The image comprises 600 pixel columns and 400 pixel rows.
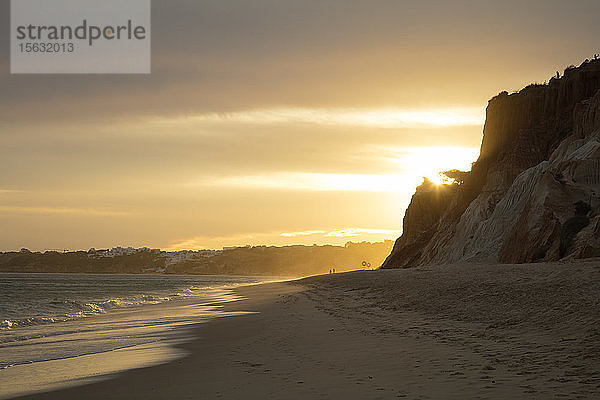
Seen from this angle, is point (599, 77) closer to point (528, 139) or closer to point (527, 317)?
point (528, 139)

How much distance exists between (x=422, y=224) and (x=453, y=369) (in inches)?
2596

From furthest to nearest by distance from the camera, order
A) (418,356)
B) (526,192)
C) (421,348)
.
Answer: (526,192), (421,348), (418,356)

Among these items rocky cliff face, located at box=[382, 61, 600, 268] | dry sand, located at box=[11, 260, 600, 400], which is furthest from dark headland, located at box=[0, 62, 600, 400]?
rocky cliff face, located at box=[382, 61, 600, 268]

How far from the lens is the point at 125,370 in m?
10.7

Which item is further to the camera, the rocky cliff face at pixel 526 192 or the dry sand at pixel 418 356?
the rocky cliff face at pixel 526 192

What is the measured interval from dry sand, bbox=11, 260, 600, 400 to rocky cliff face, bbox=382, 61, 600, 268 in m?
15.6

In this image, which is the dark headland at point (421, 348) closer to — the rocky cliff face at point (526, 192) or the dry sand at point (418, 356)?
the dry sand at point (418, 356)

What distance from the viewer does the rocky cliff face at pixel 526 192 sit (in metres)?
33.3

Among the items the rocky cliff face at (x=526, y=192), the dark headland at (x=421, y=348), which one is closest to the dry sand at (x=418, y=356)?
the dark headland at (x=421, y=348)

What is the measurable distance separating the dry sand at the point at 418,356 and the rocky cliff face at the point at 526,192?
15.6 metres

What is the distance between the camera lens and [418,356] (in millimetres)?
9844

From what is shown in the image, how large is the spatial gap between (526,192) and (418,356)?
35.5 meters

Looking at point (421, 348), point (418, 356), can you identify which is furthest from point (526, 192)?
point (418, 356)

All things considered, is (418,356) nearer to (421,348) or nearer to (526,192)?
(421,348)
